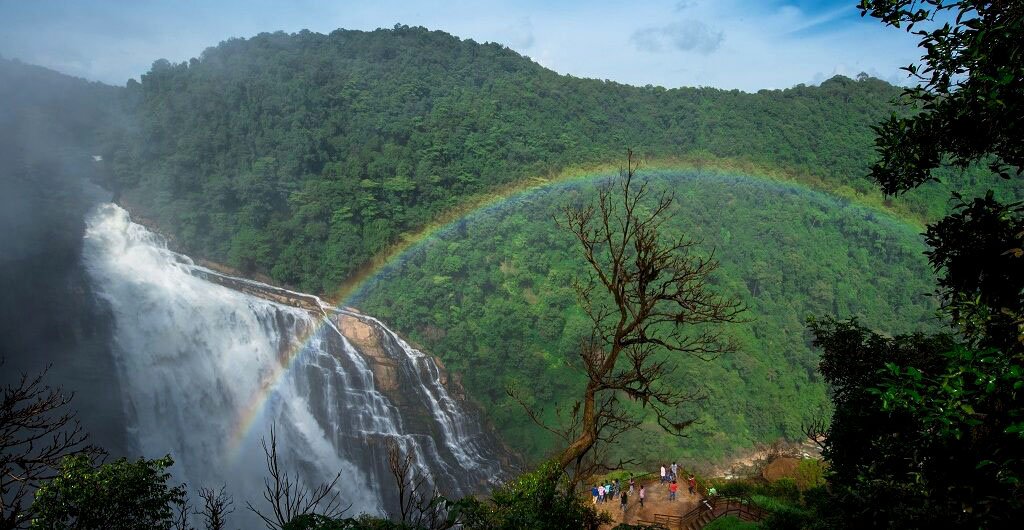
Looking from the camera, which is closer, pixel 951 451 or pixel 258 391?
pixel 951 451

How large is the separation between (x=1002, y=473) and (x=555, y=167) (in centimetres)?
3853

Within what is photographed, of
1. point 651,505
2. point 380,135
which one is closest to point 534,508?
point 651,505

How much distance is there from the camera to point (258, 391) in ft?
78.2

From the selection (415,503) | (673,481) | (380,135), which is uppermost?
(380,135)

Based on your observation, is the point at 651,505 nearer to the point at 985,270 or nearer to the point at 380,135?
the point at 985,270

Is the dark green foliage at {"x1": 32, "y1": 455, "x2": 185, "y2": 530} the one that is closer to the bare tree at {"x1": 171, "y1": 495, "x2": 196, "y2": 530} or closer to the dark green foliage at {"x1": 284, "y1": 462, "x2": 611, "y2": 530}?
the bare tree at {"x1": 171, "y1": 495, "x2": 196, "y2": 530}

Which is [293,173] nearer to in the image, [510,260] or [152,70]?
[510,260]

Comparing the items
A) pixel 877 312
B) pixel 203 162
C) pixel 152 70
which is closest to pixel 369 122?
pixel 203 162

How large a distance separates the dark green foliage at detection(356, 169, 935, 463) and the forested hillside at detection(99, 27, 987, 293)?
132 inches

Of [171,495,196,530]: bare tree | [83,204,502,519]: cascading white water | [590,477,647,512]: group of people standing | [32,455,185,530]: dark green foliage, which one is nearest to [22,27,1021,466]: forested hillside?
[83,204,502,519]: cascading white water

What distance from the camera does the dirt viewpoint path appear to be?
1459 cm

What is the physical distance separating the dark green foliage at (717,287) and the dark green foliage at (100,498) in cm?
1989

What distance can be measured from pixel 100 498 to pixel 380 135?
34070 millimetres

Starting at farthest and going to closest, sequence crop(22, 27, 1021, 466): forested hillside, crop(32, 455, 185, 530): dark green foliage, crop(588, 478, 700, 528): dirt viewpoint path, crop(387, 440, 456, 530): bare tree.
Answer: crop(22, 27, 1021, 466): forested hillside < crop(588, 478, 700, 528): dirt viewpoint path < crop(32, 455, 185, 530): dark green foliage < crop(387, 440, 456, 530): bare tree
